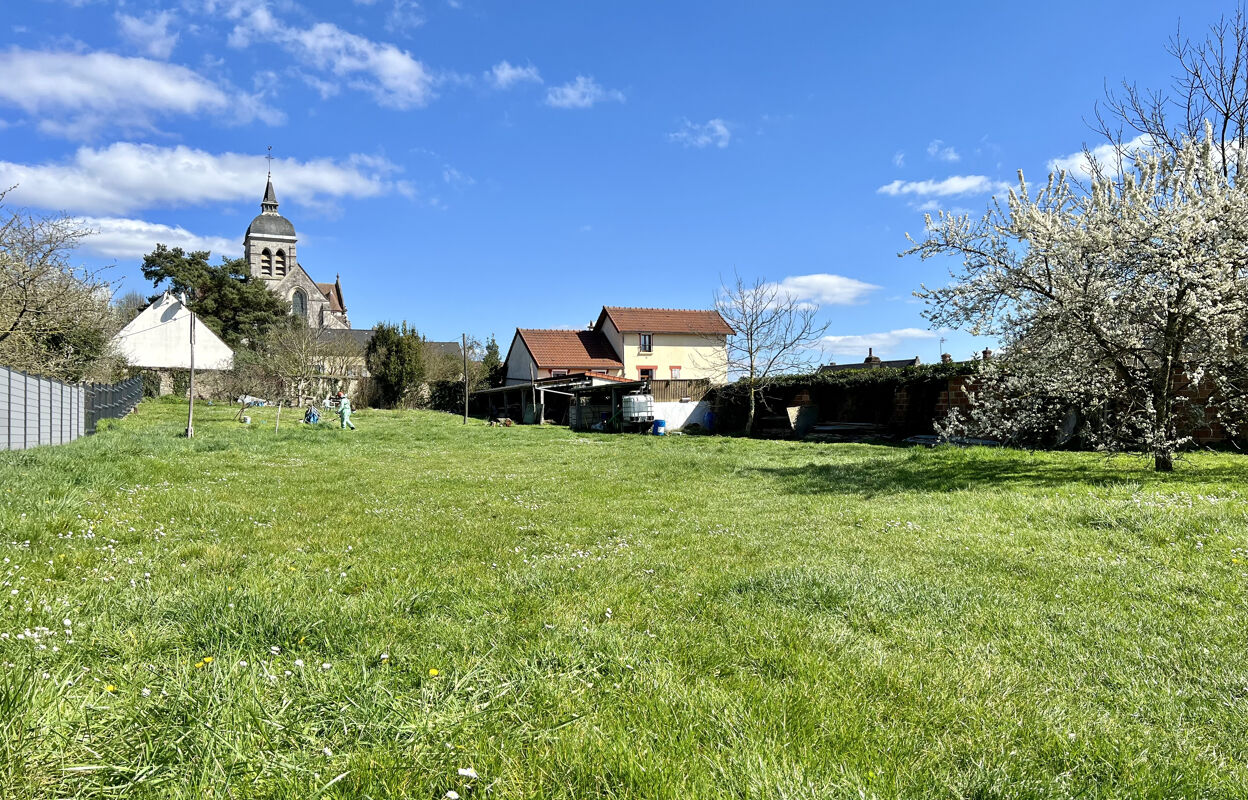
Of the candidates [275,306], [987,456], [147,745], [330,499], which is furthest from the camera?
[275,306]

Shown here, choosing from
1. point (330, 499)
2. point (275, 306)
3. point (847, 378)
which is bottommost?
point (330, 499)

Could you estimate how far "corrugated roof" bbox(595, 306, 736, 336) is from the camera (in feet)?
144

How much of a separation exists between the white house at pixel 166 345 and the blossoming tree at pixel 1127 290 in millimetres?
47067

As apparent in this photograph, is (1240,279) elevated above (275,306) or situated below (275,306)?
below

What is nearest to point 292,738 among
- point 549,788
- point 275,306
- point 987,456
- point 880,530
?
point 549,788

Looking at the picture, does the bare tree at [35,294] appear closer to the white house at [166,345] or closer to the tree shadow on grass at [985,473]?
the tree shadow on grass at [985,473]

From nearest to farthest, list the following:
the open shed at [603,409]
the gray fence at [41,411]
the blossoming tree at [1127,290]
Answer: the blossoming tree at [1127,290] < the gray fence at [41,411] < the open shed at [603,409]

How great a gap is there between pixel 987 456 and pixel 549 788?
11427 millimetres

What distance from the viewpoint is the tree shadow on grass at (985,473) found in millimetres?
8578

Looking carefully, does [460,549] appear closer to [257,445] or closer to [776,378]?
[257,445]

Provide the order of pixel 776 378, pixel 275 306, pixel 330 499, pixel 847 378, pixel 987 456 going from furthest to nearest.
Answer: pixel 275 306 → pixel 776 378 → pixel 847 378 → pixel 987 456 → pixel 330 499

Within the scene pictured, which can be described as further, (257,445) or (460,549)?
(257,445)

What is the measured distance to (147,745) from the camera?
196 centimetres

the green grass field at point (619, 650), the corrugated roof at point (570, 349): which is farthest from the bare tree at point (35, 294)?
the corrugated roof at point (570, 349)
